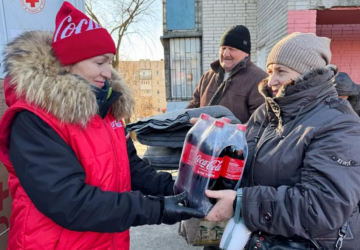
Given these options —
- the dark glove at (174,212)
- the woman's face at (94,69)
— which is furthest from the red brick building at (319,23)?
the dark glove at (174,212)

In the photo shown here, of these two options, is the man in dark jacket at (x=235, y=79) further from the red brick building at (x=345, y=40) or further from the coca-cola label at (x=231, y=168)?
the red brick building at (x=345, y=40)

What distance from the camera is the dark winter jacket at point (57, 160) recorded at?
3.35 feet

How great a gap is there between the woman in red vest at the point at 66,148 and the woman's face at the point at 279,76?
2.27ft

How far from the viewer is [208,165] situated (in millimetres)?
1166

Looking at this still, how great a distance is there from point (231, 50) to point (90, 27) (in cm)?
151

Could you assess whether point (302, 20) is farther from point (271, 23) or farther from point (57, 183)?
point (57, 183)

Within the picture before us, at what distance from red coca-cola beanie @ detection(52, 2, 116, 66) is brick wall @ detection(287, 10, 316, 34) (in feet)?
14.9

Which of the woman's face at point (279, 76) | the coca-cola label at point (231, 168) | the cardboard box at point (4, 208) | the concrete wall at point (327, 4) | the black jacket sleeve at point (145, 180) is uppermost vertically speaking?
the concrete wall at point (327, 4)

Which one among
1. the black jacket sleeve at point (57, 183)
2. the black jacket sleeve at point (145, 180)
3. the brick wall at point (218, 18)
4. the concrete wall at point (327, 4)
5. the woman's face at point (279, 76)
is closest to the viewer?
the black jacket sleeve at point (57, 183)

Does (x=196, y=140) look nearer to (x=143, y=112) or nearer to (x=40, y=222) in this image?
(x=40, y=222)

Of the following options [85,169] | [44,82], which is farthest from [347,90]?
[44,82]

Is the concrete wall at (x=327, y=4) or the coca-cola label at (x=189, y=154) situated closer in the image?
the coca-cola label at (x=189, y=154)

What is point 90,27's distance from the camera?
122cm

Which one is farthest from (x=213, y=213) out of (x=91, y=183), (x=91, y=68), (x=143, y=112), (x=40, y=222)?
(x=143, y=112)
